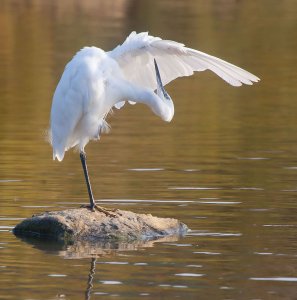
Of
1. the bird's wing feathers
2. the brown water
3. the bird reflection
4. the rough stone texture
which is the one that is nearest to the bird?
the bird's wing feathers

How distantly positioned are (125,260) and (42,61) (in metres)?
21.9

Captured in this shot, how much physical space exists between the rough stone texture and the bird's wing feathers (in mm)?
1569

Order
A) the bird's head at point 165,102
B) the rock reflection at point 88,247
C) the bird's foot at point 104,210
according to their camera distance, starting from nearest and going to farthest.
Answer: the rock reflection at point 88,247 → the bird's foot at point 104,210 → the bird's head at point 165,102

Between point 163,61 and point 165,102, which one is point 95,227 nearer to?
point 165,102

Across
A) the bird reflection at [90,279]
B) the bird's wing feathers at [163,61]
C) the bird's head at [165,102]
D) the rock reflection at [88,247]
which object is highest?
the bird's wing feathers at [163,61]

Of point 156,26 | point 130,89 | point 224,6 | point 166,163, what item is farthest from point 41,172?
point 224,6

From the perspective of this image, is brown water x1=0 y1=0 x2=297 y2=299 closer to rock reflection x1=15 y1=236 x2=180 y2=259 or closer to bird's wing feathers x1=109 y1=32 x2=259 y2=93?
rock reflection x1=15 y1=236 x2=180 y2=259

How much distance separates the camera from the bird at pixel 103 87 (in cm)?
1262

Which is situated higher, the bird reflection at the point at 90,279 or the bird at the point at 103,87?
the bird at the point at 103,87

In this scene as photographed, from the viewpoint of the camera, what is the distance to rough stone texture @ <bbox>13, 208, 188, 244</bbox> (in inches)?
477

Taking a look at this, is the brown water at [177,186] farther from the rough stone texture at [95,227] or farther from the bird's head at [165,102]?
the bird's head at [165,102]

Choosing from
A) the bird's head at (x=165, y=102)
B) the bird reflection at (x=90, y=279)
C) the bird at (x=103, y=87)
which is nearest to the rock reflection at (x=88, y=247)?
the bird reflection at (x=90, y=279)

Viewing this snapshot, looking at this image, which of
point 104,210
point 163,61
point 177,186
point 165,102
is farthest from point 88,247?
point 177,186

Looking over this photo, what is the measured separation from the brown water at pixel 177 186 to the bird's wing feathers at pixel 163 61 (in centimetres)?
137
